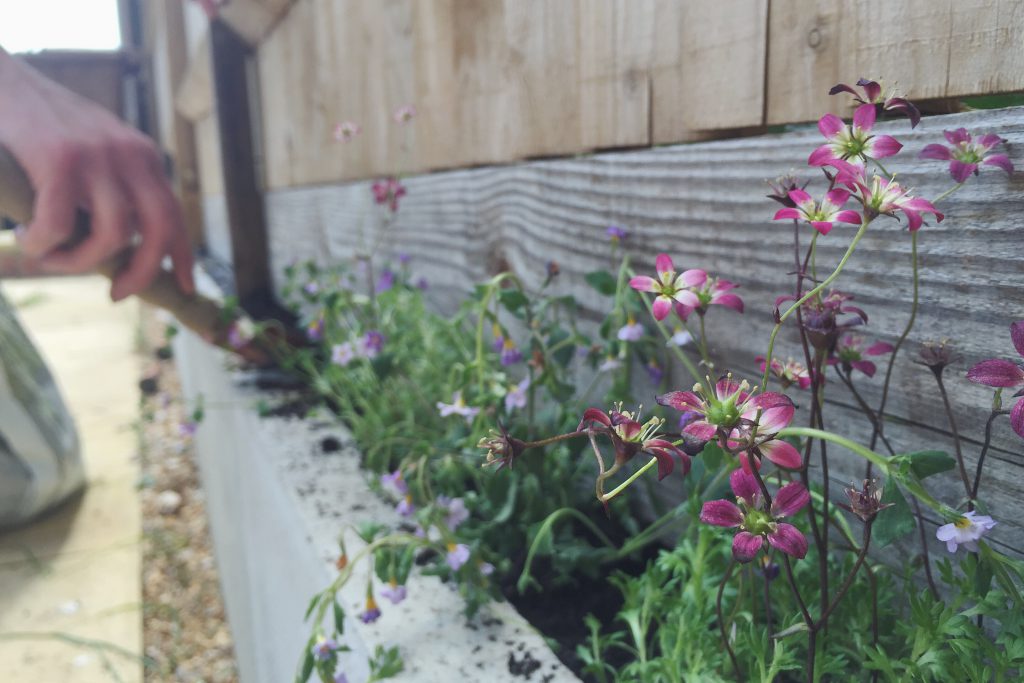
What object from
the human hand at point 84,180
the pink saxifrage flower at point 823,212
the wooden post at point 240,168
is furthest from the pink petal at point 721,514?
the wooden post at point 240,168

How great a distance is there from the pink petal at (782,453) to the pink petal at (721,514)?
1.9 inches

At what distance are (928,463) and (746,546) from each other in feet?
0.50

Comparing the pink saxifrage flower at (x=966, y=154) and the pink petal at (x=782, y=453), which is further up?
the pink saxifrage flower at (x=966, y=154)

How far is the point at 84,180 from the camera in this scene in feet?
5.39

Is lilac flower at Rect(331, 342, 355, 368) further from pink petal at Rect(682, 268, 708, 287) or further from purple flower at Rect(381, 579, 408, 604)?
pink petal at Rect(682, 268, 708, 287)

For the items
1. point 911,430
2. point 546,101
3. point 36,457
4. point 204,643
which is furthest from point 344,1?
point 911,430

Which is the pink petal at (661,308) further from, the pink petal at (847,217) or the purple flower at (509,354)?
the purple flower at (509,354)

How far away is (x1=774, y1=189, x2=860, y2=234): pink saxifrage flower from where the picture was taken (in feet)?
1.93

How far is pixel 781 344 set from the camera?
91 centimetres

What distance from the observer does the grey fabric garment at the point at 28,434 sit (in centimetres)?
227

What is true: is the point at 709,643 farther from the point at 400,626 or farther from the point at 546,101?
the point at 546,101

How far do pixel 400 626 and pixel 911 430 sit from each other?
59 cm

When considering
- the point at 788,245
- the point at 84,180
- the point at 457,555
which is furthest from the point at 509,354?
the point at 84,180

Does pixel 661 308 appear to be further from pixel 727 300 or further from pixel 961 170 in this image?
pixel 961 170
